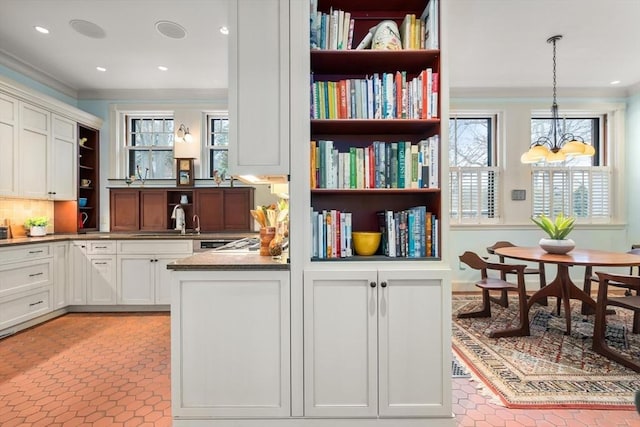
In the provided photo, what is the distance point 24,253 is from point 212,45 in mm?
2872

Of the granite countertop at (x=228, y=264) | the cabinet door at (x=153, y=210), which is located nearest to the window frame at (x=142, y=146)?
the cabinet door at (x=153, y=210)

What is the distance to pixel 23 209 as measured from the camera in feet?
12.8

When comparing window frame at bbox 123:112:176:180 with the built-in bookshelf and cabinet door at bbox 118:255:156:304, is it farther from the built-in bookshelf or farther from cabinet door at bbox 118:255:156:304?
the built-in bookshelf

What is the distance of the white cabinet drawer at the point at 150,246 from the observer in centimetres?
384

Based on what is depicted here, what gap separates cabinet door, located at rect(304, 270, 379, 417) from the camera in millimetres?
1770

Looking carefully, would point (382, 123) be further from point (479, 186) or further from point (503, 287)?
point (479, 186)

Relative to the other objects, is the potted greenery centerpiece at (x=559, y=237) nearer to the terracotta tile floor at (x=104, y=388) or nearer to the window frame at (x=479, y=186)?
the window frame at (x=479, y=186)

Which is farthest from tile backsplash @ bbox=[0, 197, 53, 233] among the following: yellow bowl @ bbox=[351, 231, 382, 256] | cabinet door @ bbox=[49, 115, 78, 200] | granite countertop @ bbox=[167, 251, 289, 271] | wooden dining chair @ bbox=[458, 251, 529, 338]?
wooden dining chair @ bbox=[458, 251, 529, 338]

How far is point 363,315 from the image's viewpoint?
1.77 meters

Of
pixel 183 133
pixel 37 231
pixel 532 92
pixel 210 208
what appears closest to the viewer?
pixel 37 231

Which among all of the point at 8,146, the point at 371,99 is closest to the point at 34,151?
the point at 8,146

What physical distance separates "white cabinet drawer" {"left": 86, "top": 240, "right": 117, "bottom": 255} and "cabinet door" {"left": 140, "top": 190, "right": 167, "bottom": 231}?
645 mm

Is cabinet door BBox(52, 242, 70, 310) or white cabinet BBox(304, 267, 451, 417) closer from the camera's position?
white cabinet BBox(304, 267, 451, 417)

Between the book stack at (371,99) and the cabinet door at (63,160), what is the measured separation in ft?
12.5
